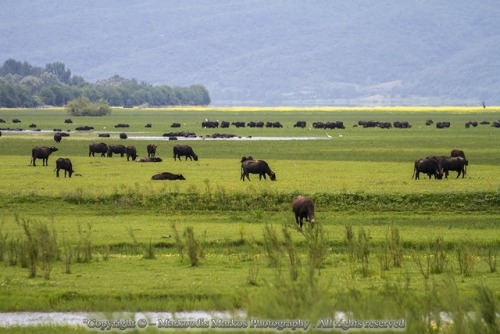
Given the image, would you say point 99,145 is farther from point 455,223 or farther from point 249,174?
point 455,223

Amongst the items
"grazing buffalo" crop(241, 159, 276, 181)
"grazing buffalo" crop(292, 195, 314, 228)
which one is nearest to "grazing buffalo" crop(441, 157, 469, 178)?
"grazing buffalo" crop(241, 159, 276, 181)

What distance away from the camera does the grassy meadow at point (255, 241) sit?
14.5 m

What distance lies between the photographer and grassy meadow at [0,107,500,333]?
47.6 feet

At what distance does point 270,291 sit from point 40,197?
20.2 m

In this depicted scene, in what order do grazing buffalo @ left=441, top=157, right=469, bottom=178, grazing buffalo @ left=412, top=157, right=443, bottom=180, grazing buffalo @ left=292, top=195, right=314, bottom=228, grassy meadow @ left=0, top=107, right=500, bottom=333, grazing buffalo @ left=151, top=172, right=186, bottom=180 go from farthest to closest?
grazing buffalo @ left=441, top=157, right=469, bottom=178
grazing buffalo @ left=412, top=157, right=443, bottom=180
grazing buffalo @ left=151, top=172, right=186, bottom=180
grazing buffalo @ left=292, top=195, right=314, bottom=228
grassy meadow @ left=0, top=107, right=500, bottom=333

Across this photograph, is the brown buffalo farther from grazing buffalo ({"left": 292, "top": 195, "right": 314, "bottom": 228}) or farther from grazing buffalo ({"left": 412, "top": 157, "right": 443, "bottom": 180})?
grazing buffalo ({"left": 292, "top": 195, "right": 314, "bottom": 228})

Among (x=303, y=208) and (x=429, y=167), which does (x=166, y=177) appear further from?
(x=303, y=208)

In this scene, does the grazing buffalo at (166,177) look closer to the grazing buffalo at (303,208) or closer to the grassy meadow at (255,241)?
the grassy meadow at (255,241)

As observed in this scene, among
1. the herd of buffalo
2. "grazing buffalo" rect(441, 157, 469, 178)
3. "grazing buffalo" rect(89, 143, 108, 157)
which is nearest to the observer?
the herd of buffalo

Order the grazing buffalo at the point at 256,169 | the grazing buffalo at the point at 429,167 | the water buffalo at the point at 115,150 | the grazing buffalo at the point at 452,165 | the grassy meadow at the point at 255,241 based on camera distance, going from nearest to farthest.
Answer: the grassy meadow at the point at 255,241 < the grazing buffalo at the point at 256,169 < the grazing buffalo at the point at 429,167 < the grazing buffalo at the point at 452,165 < the water buffalo at the point at 115,150

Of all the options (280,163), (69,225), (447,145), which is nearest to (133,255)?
(69,225)

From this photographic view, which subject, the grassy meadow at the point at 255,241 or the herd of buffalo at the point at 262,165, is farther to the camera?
the herd of buffalo at the point at 262,165

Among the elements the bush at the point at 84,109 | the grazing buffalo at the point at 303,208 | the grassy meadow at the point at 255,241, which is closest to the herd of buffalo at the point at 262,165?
the grazing buffalo at the point at 303,208

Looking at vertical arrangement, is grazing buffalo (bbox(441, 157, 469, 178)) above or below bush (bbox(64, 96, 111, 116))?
above
